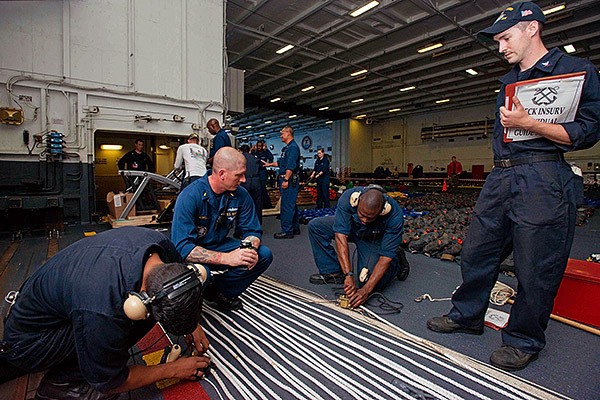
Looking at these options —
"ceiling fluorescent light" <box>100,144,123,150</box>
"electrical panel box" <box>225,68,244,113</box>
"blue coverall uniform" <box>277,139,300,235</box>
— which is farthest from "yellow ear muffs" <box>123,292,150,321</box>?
"ceiling fluorescent light" <box>100,144,123,150</box>

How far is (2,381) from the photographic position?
5.01 feet

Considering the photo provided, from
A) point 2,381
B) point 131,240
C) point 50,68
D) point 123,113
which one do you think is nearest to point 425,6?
point 123,113

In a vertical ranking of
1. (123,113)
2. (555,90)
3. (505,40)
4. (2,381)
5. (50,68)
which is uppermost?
(50,68)

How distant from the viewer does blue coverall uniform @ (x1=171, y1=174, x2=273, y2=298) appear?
2080mm

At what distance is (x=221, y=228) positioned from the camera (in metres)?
2.36

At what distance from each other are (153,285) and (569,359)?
220 centimetres

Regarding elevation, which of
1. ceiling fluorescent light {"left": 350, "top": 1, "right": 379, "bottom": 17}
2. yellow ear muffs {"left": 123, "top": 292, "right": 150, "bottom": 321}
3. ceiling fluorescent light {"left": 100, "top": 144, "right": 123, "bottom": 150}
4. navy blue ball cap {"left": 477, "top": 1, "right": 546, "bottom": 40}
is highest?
ceiling fluorescent light {"left": 350, "top": 1, "right": 379, "bottom": 17}

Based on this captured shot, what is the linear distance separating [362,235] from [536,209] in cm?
131

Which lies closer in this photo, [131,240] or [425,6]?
[131,240]

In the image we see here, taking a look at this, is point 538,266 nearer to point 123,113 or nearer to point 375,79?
point 123,113

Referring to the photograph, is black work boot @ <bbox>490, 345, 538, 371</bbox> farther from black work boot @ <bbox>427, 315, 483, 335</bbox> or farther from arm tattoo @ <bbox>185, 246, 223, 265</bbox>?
arm tattoo @ <bbox>185, 246, 223, 265</bbox>

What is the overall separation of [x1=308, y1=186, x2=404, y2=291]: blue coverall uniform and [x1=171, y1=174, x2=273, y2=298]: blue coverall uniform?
692mm

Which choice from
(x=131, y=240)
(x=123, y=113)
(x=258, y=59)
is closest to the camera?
(x=131, y=240)

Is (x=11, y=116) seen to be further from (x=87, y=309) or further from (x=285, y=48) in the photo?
(x=285, y=48)
